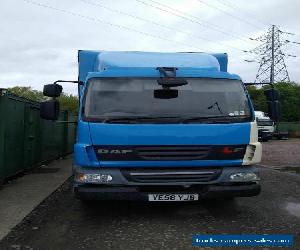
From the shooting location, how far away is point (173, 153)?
22.1 ft

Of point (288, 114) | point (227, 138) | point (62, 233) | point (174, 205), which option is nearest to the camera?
point (62, 233)

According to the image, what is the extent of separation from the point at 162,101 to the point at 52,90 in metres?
1.91

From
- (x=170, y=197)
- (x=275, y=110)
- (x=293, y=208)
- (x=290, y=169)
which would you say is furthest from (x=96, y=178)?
(x=290, y=169)

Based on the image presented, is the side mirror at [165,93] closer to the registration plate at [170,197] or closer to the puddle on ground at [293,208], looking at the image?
the registration plate at [170,197]

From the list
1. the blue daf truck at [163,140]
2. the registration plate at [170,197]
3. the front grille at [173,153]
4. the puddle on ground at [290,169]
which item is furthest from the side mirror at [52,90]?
the puddle on ground at [290,169]

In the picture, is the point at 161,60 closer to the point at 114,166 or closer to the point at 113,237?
the point at 114,166

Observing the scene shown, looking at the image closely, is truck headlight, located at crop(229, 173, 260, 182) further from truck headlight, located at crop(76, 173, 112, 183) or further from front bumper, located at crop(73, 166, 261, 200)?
truck headlight, located at crop(76, 173, 112, 183)

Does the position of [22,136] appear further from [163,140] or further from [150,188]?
[163,140]

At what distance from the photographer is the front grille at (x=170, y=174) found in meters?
6.73

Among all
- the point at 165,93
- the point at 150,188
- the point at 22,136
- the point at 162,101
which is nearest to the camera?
the point at 150,188

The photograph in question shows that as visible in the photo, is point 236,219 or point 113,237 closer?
point 113,237

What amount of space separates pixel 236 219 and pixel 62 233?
100.0 inches

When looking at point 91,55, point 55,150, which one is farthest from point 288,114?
point 91,55

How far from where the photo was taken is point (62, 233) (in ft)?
21.0
